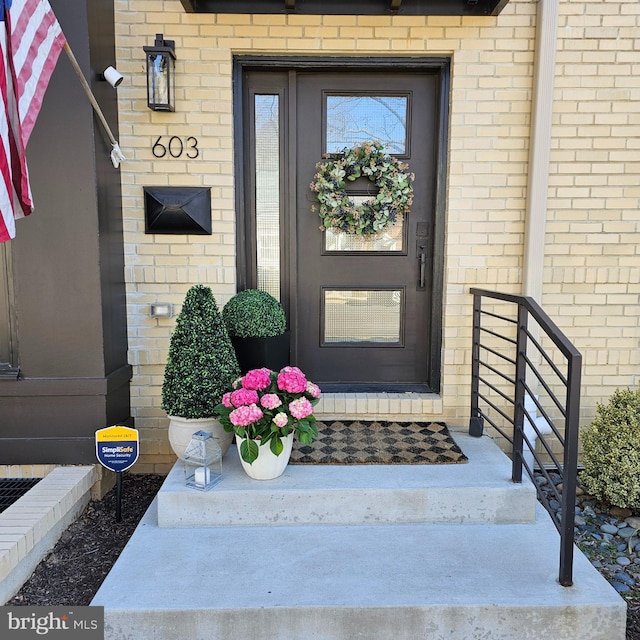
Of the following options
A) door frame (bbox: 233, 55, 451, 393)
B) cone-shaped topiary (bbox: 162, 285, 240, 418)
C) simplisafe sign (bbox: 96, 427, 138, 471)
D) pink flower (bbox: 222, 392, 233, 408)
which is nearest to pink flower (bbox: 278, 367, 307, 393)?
pink flower (bbox: 222, 392, 233, 408)

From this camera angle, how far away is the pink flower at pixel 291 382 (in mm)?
2383

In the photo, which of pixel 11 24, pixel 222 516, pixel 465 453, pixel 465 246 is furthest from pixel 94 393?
pixel 465 246

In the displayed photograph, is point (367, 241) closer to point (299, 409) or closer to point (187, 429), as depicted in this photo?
point (299, 409)

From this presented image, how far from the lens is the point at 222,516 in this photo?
2314mm

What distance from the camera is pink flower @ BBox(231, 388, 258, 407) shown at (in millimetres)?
2316

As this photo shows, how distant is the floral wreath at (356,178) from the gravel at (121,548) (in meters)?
1.97

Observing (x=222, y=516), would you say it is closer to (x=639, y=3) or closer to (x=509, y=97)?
(x=509, y=97)

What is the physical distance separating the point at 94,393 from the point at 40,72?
159 cm

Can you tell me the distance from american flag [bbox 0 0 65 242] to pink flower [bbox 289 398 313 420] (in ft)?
4.35

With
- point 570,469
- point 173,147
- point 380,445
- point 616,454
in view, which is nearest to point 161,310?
point 173,147

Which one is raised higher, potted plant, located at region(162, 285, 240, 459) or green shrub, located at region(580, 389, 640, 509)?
potted plant, located at region(162, 285, 240, 459)

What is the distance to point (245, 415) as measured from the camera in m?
2.27

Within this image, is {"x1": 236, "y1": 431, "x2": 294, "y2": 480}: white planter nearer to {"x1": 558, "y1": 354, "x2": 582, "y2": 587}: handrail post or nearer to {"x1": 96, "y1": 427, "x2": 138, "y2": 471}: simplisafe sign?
{"x1": 96, "y1": 427, "x2": 138, "y2": 471}: simplisafe sign

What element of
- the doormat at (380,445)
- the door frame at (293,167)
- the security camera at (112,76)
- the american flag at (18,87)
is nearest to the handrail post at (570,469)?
the doormat at (380,445)
